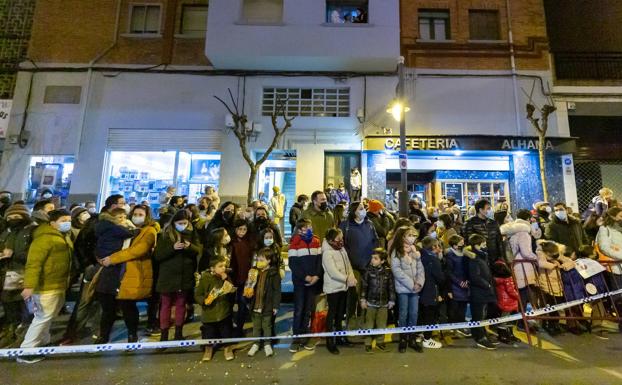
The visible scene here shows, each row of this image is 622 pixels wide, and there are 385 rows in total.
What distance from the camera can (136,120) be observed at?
37.4ft

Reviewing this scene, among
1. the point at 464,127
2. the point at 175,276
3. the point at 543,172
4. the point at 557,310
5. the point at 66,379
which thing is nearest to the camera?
the point at 66,379

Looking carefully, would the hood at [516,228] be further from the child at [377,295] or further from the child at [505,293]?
the child at [377,295]

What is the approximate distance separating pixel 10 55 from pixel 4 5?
2176 mm

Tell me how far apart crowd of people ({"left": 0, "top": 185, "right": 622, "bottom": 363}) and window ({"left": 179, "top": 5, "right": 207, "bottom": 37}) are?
972 centimetres

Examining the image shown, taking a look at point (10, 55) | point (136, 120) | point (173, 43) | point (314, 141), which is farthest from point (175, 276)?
point (10, 55)

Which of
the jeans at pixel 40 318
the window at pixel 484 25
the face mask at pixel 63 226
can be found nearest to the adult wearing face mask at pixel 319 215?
the face mask at pixel 63 226

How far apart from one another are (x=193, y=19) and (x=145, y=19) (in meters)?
1.92

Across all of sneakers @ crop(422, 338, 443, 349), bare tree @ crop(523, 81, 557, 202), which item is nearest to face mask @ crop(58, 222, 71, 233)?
sneakers @ crop(422, 338, 443, 349)

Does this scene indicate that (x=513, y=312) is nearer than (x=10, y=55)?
Yes

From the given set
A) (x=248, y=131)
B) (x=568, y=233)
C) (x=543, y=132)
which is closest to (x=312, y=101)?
(x=248, y=131)

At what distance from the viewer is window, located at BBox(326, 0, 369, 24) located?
11531 mm

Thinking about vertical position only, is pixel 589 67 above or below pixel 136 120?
above

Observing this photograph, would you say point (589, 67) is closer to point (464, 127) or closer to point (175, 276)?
point (464, 127)

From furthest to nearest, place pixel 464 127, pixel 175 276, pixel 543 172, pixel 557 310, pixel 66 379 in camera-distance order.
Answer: pixel 464 127, pixel 543 172, pixel 557 310, pixel 175 276, pixel 66 379
